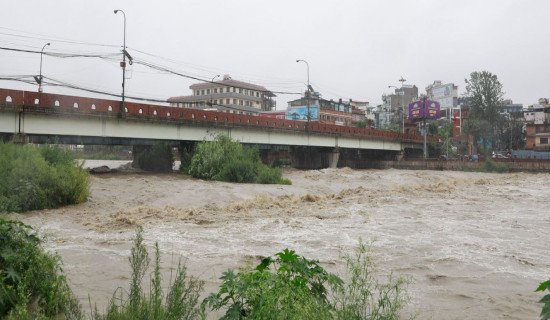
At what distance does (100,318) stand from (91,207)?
48.6ft

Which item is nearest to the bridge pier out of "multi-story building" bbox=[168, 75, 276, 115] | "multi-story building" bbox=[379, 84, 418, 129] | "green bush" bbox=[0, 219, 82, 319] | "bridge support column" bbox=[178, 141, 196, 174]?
"bridge support column" bbox=[178, 141, 196, 174]

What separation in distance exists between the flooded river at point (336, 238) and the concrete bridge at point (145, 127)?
9370mm

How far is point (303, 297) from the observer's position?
4191 mm

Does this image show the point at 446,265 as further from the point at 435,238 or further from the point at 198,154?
the point at 198,154

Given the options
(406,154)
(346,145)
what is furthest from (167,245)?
(406,154)

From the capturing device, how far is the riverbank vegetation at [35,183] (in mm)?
16781

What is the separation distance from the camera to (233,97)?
115625 millimetres

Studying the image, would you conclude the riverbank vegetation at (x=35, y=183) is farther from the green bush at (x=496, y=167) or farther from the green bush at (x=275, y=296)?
the green bush at (x=496, y=167)

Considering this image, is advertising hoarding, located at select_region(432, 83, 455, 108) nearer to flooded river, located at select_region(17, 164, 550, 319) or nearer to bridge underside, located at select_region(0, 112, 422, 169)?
bridge underside, located at select_region(0, 112, 422, 169)

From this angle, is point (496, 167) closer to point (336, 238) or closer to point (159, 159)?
point (159, 159)

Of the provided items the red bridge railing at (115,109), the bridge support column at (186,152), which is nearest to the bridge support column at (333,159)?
the red bridge railing at (115,109)

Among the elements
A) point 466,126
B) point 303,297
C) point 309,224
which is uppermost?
point 466,126

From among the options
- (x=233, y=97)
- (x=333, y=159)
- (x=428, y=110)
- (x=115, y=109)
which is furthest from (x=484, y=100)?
(x=115, y=109)

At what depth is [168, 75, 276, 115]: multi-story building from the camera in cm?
11500
